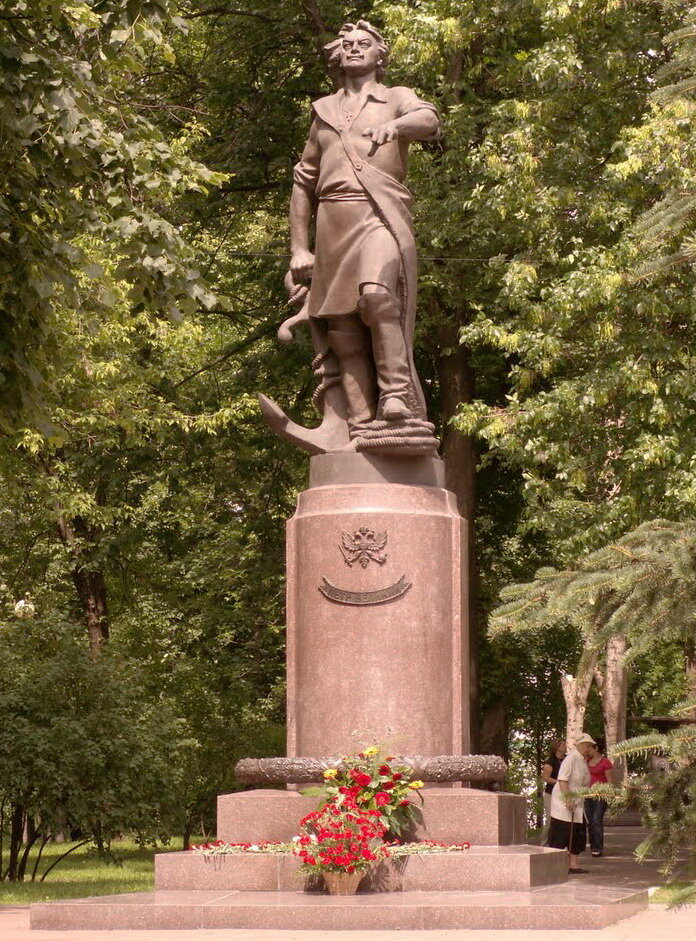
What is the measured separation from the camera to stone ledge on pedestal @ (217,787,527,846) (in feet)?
34.3

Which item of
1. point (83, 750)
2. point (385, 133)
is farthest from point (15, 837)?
point (385, 133)

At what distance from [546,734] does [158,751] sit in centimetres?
2438

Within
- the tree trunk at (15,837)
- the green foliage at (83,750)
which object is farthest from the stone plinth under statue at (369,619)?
the tree trunk at (15,837)

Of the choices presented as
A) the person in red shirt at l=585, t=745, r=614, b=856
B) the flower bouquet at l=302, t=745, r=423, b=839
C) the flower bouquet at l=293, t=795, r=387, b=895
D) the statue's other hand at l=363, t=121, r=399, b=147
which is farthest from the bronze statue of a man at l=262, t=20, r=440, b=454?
the person in red shirt at l=585, t=745, r=614, b=856

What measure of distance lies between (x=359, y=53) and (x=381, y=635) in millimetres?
4354

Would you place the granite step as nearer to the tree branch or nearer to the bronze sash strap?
the bronze sash strap

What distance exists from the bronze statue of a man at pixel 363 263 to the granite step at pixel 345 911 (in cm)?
348

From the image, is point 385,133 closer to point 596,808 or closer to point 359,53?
point 359,53

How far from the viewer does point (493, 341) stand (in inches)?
746

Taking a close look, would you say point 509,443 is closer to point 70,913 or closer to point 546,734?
point 70,913

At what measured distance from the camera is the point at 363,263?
12094mm

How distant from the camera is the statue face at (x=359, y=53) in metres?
12.5

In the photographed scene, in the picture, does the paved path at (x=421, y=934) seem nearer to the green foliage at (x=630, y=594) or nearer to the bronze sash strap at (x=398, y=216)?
the green foliage at (x=630, y=594)

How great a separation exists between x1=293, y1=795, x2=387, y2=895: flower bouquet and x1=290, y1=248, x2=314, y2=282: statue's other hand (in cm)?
449
